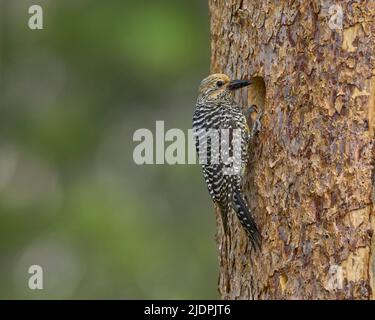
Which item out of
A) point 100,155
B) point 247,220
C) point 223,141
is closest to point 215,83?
point 223,141

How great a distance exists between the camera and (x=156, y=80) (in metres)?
15.3

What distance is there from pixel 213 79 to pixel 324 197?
1.76 metres

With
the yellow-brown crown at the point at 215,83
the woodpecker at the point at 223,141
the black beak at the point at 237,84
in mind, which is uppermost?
the yellow-brown crown at the point at 215,83

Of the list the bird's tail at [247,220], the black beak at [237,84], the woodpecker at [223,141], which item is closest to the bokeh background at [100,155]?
the woodpecker at [223,141]

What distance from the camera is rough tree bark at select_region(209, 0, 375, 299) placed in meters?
6.50

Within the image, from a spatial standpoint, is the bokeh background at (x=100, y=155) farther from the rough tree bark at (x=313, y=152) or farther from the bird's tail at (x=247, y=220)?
the rough tree bark at (x=313, y=152)

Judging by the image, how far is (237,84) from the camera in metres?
7.48

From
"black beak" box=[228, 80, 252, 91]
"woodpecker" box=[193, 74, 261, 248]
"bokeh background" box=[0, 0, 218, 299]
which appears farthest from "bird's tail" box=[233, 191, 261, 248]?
"bokeh background" box=[0, 0, 218, 299]

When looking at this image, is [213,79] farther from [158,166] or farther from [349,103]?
[158,166]

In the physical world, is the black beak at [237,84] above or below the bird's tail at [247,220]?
above

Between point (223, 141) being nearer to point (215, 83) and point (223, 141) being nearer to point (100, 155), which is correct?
point (215, 83)

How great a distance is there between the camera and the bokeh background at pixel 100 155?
47.9 ft

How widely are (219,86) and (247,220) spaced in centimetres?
126
